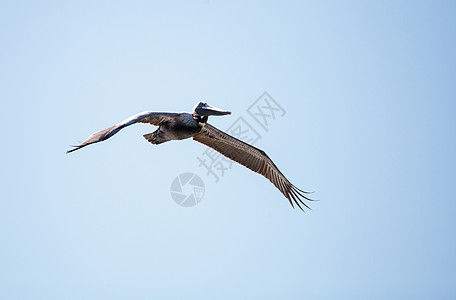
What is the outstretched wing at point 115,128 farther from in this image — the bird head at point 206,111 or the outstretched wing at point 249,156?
the outstretched wing at point 249,156

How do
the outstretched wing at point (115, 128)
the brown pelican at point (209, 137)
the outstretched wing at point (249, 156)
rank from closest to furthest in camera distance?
the outstretched wing at point (115, 128), the brown pelican at point (209, 137), the outstretched wing at point (249, 156)

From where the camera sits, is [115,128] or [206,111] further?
[206,111]

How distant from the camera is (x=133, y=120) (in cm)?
1039

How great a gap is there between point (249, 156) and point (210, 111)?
2.61 metres

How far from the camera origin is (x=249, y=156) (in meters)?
15.0

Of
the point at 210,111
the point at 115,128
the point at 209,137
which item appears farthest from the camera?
the point at 209,137

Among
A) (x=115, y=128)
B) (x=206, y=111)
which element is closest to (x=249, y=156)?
(x=206, y=111)

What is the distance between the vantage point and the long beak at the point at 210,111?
1265 cm

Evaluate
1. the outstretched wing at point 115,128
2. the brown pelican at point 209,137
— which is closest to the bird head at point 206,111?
the brown pelican at point 209,137

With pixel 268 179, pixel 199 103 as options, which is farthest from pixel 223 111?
pixel 268 179

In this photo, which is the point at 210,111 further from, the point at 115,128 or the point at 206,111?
the point at 115,128

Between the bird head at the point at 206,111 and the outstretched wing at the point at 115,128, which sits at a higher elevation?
the bird head at the point at 206,111

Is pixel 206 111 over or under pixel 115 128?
over

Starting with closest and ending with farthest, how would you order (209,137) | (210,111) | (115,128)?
(115,128)
(210,111)
(209,137)
